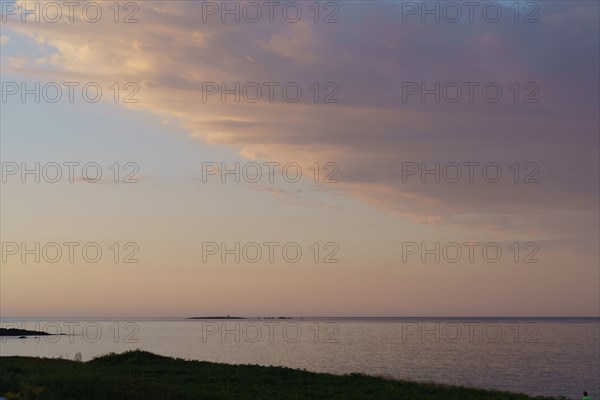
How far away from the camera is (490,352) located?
10819cm

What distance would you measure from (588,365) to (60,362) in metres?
67.7

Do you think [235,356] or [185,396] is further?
[235,356]

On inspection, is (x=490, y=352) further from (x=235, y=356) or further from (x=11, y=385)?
(x=11, y=385)

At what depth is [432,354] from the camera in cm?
10012

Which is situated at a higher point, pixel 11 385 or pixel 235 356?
pixel 11 385

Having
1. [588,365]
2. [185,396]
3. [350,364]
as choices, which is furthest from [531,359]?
[185,396]

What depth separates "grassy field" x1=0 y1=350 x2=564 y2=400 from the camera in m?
27.5

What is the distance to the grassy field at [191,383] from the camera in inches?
1082

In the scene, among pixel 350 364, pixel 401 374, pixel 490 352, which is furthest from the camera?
pixel 490 352

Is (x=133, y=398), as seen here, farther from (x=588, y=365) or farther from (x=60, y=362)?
(x=588, y=365)

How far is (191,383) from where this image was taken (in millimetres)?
38781

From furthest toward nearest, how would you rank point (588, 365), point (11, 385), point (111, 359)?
point (588, 365), point (111, 359), point (11, 385)

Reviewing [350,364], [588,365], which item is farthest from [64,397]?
[588,365]

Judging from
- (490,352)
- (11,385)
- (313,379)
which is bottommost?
(490,352)
